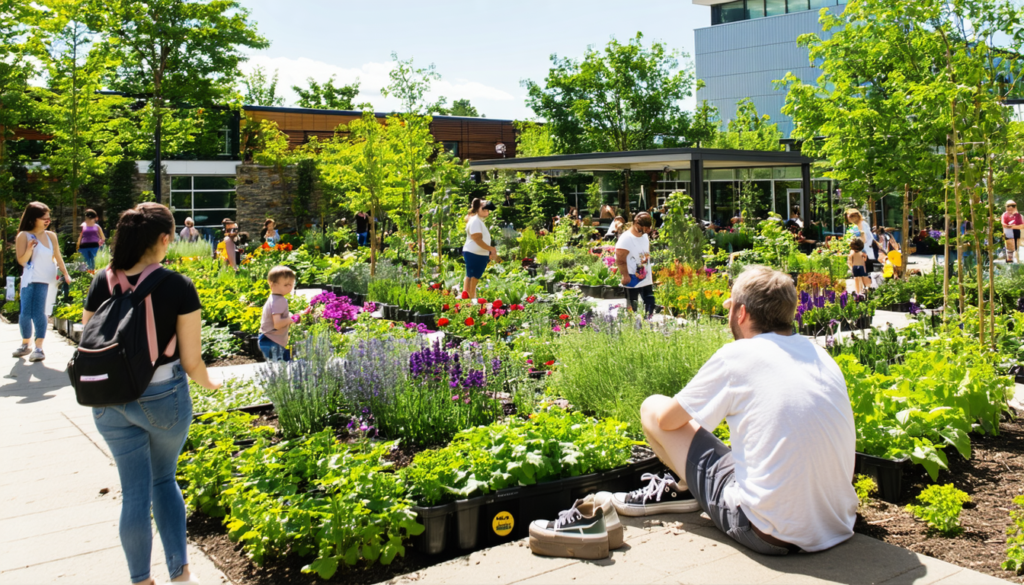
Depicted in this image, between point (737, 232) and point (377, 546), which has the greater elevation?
point (737, 232)

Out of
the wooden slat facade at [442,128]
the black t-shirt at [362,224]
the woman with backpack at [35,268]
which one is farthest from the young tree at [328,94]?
the woman with backpack at [35,268]

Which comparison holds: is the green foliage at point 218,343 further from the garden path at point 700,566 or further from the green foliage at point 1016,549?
the green foliage at point 1016,549

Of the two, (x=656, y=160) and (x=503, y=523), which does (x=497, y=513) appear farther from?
(x=656, y=160)

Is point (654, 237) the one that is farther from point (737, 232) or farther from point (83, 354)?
point (83, 354)

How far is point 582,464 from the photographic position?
385 centimetres

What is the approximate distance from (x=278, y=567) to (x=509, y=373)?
8.91ft

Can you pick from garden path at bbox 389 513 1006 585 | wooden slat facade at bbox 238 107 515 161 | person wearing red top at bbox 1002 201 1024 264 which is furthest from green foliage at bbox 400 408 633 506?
wooden slat facade at bbox 238 107 515 161

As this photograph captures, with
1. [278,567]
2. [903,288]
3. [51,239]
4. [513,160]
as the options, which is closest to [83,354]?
[278,567]

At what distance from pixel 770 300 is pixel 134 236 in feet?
8.55

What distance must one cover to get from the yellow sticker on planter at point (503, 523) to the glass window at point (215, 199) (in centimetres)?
3140

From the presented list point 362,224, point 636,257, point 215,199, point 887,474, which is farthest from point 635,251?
point 215,199

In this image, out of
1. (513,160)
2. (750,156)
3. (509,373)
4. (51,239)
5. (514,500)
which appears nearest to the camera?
(514,500)

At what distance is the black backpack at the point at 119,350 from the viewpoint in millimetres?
2969

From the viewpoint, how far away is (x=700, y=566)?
3121 millimetres
